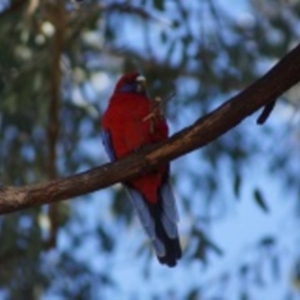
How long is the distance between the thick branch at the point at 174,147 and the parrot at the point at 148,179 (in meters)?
0.24

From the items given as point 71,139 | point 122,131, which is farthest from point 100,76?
point 122,131

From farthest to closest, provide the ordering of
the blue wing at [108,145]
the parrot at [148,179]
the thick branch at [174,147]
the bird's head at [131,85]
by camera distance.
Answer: the bird's head at [131,85], the blue wing at [108,145], the parrot at [148,179], the thick branch at [174,147]

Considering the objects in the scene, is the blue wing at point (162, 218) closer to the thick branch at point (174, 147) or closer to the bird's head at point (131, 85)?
the thick branch at point (174, 147)

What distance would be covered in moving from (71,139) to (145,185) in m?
3.28

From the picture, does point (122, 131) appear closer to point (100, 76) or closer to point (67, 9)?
point (67, 9)

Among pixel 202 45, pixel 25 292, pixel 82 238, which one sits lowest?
pixel 82 238

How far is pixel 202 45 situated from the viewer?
283 inches

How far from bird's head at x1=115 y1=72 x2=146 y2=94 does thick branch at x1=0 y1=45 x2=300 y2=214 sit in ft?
3.54

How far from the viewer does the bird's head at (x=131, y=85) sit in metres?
5.46

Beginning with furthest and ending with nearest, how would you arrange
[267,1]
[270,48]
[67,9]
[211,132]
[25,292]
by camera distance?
[267,1], [270,48], [25,292], [67,9], [211,132]

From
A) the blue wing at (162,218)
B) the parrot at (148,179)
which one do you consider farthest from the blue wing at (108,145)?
the blue wing at (162,218)

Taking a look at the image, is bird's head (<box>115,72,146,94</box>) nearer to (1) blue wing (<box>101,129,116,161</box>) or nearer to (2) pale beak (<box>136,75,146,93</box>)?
(2) pale beak (<box>136,75,146,93</box>)

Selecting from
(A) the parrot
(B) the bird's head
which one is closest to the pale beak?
(B) the bird's head

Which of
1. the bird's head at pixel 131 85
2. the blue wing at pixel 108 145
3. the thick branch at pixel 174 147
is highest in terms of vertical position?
the thick branch at pixel 174 147
